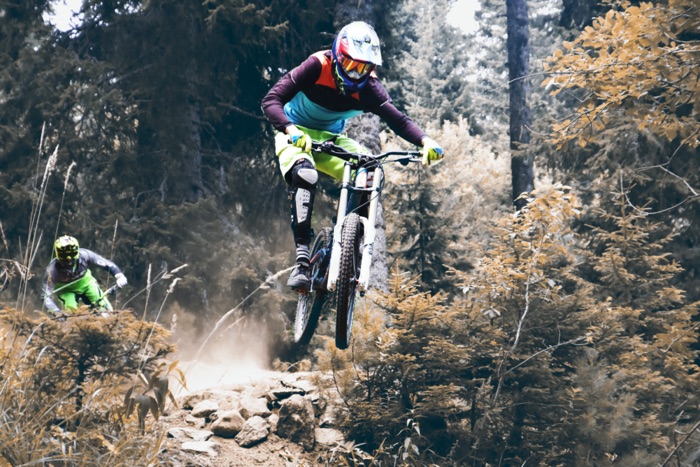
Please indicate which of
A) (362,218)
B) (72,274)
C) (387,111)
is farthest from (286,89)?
(72,274)

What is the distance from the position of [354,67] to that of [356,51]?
10cm

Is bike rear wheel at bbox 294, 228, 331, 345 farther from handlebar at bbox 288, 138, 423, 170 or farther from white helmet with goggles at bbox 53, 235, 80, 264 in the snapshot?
white helmet with goggles at bbox 53, 235, 80, 264

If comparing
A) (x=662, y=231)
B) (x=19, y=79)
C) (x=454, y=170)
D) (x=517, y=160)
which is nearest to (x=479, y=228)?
(x=454, y=170)

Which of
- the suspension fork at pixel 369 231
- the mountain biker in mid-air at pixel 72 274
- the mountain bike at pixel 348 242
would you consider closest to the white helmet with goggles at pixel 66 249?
the mountain biker in mid-air at pixel 72 274

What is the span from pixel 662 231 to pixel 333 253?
31.0 feet

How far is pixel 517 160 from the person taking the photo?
53.9 ft

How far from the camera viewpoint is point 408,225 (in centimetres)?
1376

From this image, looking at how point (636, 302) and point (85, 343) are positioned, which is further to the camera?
point (636, 302)

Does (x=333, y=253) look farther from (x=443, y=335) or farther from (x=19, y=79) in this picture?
(x=19, y=79)

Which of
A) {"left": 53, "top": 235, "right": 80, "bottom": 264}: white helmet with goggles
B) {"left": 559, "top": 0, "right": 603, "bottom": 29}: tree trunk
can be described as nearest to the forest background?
{"left": 559, "top": 0, "right": 603, "bottom": 29}: tree trunk

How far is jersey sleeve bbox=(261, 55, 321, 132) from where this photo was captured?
4570mm

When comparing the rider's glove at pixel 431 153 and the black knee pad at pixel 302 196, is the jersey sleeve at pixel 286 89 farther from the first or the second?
the rider's glove at pixel 431 153

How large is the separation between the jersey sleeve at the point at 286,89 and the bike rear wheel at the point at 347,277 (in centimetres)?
79

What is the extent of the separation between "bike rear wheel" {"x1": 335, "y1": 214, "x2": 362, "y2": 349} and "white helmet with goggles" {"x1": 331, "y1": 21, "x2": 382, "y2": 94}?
35.9 inches
